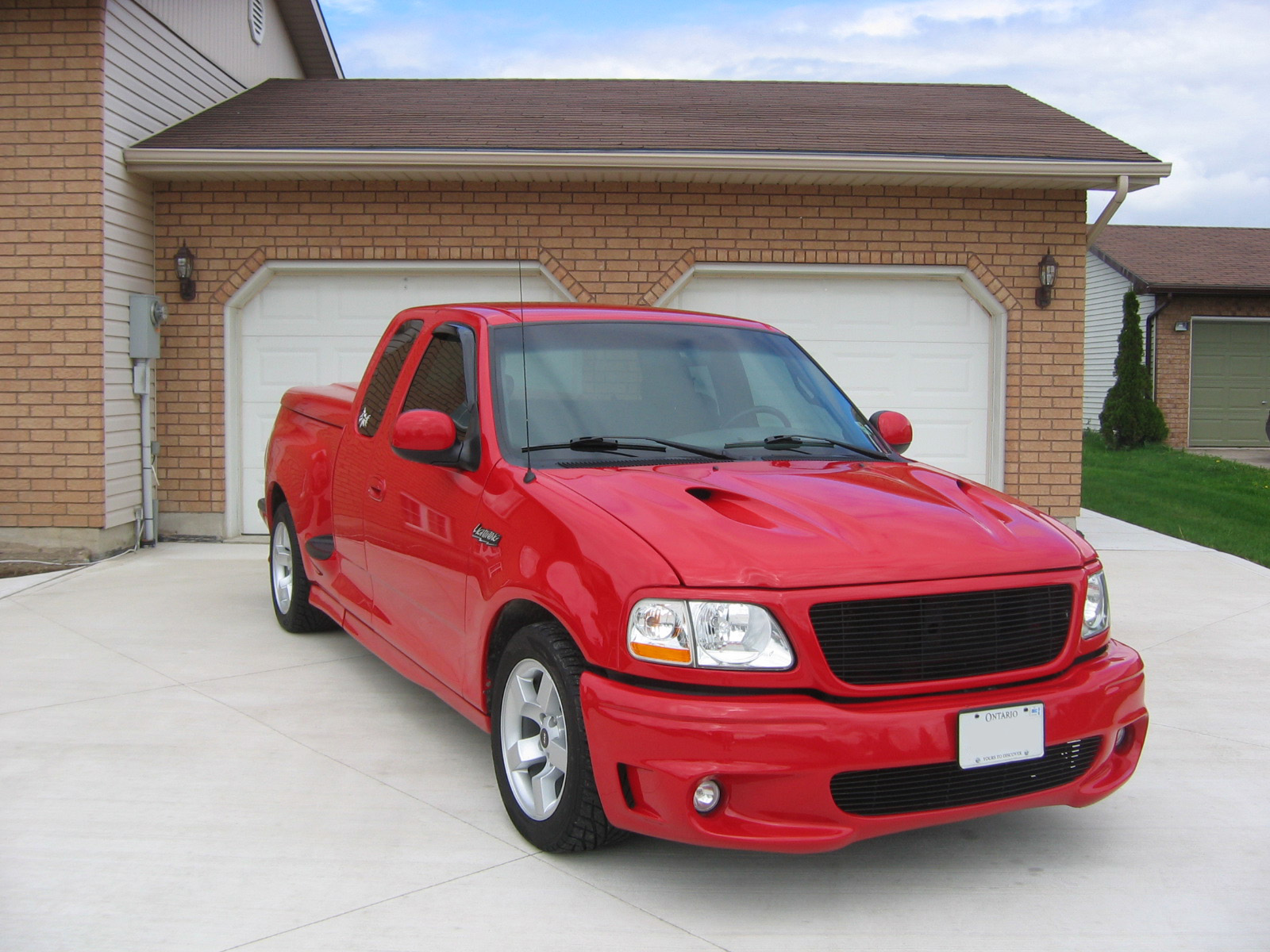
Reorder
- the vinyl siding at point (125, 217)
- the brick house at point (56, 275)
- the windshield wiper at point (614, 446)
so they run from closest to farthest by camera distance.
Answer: the windshield wiper at point (614, 446)
the brick house at point (56, 275)
the vinyl siding at point (125, 217)

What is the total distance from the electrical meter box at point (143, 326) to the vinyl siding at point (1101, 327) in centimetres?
1947

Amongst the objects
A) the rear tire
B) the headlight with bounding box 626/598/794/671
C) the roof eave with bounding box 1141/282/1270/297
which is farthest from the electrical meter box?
the roof eave with bounding box 1141/282/1270/297

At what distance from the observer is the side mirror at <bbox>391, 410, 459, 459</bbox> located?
13.7ft

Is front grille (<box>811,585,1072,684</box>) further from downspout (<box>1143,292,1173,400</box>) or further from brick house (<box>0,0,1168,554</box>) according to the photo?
downspout (<box>1143,292,1173,400</box>)

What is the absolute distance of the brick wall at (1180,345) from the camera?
2278 centimetres

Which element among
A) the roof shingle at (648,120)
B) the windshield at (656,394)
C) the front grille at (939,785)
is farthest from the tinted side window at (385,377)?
the roof shingle at (648,120)

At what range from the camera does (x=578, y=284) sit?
1027 cm

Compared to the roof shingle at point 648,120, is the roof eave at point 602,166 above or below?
below

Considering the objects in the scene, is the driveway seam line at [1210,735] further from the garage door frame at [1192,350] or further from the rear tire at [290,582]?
the garage door frame at [1192,350]

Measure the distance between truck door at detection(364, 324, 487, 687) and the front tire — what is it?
45 cm

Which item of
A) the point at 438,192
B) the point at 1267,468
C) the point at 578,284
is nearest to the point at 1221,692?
the point at 578,284

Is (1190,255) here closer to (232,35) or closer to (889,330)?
(889,330)

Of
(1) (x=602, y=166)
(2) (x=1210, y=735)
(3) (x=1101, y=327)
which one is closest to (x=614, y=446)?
(2) (x=1210, y=735)

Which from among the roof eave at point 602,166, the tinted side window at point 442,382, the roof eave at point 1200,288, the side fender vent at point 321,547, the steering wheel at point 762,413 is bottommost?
the side fender vent at point 321,547
